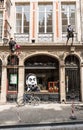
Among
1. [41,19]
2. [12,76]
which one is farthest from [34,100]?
[41,19]

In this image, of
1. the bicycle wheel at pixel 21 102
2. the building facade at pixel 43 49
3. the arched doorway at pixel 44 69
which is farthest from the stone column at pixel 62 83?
the bicycle wheel at pixel 21 102

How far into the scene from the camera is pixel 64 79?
17906mm

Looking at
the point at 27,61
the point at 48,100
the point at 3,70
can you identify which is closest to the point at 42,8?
the point at 27,61

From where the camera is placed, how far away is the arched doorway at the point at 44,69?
18328mm

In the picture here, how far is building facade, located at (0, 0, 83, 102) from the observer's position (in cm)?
1786

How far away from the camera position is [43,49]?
1802 cm

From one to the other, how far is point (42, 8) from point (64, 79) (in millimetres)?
6259

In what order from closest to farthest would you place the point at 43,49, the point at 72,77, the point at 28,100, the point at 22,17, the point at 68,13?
the point at 28,100, the point at 43,49, the point at 72,77, the point at 68,13, the point at 22,17

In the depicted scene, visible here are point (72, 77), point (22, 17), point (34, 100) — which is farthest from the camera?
point (22, 17)

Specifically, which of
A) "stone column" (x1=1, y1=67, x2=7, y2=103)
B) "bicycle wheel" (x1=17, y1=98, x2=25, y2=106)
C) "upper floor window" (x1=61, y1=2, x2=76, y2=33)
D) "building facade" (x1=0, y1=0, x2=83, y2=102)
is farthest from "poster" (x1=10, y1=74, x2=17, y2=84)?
"upper floor window" (x1=61, y1=2, x2=76, y2=33)

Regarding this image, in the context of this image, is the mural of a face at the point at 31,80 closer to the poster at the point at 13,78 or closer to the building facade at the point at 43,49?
the building facade at the point at 43,49

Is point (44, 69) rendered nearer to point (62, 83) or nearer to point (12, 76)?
point (62, 83)

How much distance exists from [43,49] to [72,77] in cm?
321

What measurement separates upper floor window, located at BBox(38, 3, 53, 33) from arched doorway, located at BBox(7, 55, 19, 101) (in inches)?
128
